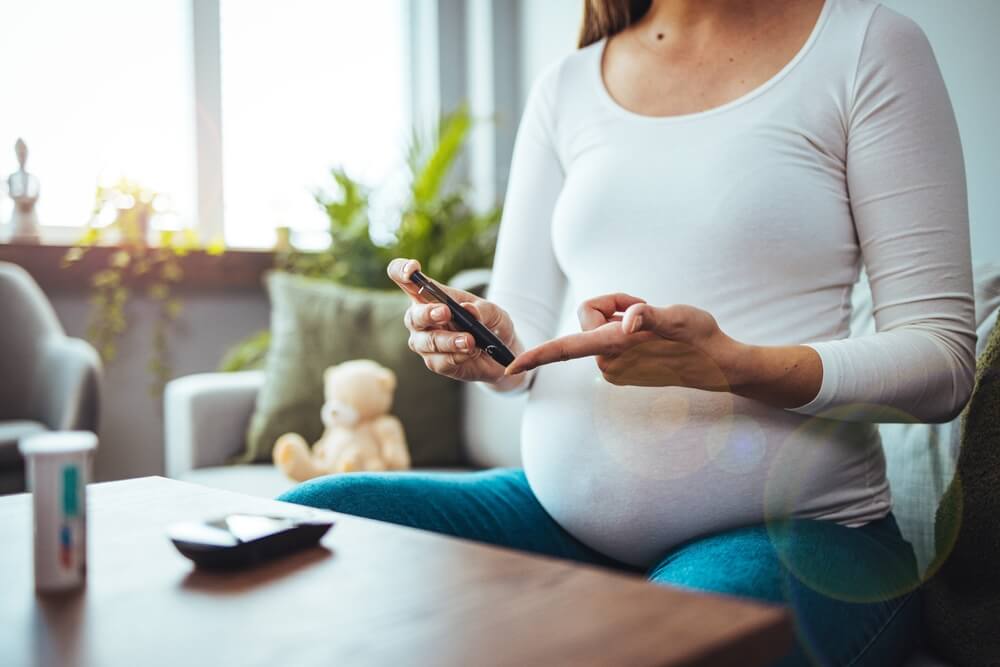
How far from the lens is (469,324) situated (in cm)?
83

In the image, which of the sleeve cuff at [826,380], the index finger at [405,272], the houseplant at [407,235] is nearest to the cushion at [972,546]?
the sleeve cuff at [826,380]

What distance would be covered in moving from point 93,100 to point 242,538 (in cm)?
245

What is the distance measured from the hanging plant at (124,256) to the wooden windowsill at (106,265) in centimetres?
2

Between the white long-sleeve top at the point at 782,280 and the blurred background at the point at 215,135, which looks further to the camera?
the blurred background at the point at 215,135

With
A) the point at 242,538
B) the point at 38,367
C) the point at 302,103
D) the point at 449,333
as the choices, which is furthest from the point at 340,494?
the point at 302,103

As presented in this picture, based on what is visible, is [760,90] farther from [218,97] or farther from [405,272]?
[218,97]

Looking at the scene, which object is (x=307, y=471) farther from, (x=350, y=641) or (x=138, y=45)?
(x=138, y=45)

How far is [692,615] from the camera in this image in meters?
0.41

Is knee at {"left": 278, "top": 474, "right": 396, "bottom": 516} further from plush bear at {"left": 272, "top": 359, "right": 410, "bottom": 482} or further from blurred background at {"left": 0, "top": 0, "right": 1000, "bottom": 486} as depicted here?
blurred background at {"left": 0, "top": 0, "right": 1000, "bottom": 486}

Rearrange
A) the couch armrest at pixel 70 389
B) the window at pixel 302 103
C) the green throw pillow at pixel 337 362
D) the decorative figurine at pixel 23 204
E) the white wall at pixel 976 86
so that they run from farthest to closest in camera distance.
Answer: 1. the window at pixel 302 103
2. the decorative figurine at pixel 23 204
3. the couch armrest at pixel 70 389
4. the green throw pillow at pixel 337 362
5. the white wall at pixel 976 86

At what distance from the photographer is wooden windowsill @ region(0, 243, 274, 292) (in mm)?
2342

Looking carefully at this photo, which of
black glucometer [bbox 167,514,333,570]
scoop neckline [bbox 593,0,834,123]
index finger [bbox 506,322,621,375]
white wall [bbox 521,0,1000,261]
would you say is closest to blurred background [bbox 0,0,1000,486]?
white wall [bbox 521,0,1000,261]

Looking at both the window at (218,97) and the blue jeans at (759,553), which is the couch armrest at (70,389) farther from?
the blue jeans at (759,553)

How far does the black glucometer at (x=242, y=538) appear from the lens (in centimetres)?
52
